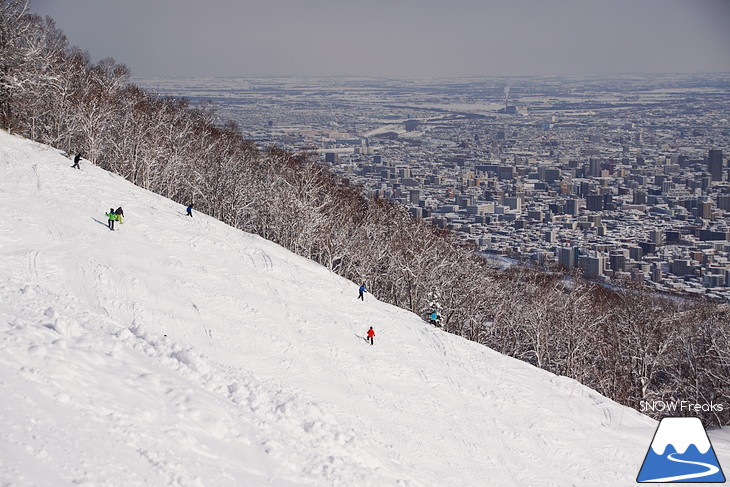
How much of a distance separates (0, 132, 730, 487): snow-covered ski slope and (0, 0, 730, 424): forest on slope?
28.8ft

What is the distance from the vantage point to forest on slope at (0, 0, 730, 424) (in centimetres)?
3419

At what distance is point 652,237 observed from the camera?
94250mm

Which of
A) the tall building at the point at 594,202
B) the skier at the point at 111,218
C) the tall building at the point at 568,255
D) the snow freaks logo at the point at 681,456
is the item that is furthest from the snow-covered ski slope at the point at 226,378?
the tall building at the point at 594,202

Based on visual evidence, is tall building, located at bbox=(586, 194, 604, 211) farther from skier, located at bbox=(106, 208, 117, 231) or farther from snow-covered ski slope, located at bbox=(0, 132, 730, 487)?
skier, located at bbox=(106, 208, 117, 231)

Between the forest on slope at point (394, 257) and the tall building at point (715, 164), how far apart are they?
370 ft

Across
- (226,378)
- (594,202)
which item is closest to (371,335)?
(226,378)

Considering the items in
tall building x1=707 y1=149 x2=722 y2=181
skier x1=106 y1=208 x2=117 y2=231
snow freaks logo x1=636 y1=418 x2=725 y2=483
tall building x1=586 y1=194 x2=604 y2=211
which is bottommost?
tall building x1=586 y1=194 x2=604 y2=211

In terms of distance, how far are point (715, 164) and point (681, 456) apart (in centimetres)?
15173

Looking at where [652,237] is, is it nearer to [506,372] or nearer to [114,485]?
[506,372]

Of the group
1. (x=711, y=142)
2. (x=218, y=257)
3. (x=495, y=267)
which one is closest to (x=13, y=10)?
(x=218, y=257)

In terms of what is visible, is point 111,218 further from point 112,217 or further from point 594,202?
point 594,202

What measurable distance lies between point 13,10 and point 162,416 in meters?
30.1

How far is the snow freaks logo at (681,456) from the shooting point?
18.3 meters

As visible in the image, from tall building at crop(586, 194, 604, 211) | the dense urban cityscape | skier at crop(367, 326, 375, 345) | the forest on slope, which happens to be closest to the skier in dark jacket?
skier at crop(367, 326, 375, 345)
